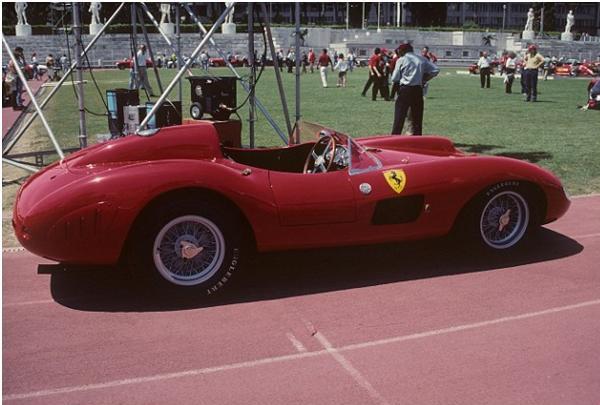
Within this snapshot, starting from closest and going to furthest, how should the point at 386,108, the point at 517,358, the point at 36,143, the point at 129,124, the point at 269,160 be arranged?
the point at 517,358 < the point at 269,160 < the point at 129,124 < the point at 36,143 < the point at 386,108

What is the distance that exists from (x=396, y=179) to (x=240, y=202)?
121 cm

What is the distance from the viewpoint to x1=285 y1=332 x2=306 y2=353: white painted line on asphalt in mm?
3545

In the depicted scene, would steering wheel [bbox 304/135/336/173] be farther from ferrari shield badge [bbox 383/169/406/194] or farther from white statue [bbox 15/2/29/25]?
white statue [bbox 15/2/29/25]

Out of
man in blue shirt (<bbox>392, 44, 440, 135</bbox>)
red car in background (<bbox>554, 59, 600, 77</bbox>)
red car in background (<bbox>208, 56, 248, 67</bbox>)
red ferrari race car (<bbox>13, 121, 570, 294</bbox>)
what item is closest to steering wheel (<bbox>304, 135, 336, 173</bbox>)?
red ferrari race car (<bbox>13, 121, 570, 294</bbox>)

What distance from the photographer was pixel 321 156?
199 inches

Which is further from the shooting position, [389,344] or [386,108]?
[386,108]

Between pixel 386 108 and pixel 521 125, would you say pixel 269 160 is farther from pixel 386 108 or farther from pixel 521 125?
pixel 386 108

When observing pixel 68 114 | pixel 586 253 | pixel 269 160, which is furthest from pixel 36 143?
pixel 586 253

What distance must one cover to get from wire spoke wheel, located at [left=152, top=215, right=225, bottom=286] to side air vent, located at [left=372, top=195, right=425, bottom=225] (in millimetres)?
1166

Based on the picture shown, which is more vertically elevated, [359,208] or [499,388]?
[359,208]

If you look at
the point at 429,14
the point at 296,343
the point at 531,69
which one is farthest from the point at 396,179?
the point at 429,14

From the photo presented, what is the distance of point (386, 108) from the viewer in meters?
17.7

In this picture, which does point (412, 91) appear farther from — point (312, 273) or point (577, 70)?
point (577, 70)

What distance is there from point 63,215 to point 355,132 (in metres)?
9.12
